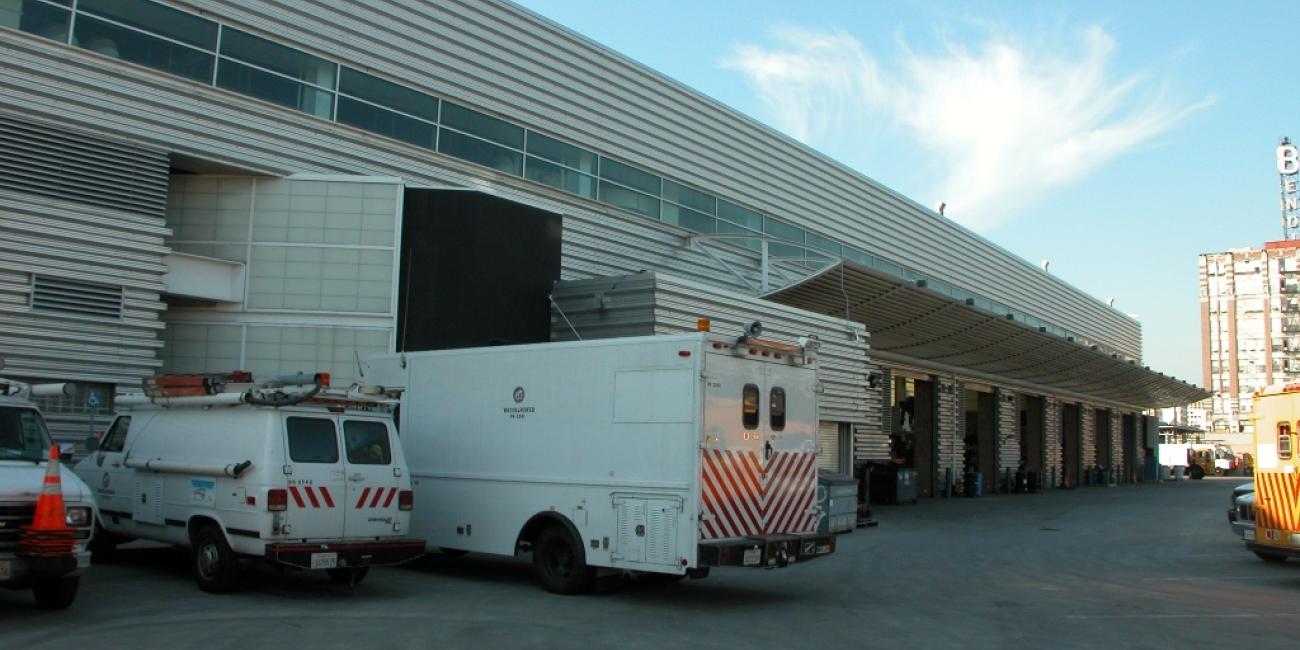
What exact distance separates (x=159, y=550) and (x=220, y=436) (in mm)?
4575

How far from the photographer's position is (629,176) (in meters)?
26.3

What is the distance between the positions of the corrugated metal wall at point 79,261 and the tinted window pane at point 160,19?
210 centimetres

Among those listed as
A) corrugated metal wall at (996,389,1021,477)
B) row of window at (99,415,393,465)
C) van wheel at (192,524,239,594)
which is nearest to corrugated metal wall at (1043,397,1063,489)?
corrugated metal wall at (996,389,1021,477)

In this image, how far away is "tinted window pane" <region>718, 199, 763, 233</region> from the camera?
29286 millimetres

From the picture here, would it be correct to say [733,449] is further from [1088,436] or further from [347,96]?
[1088,436]

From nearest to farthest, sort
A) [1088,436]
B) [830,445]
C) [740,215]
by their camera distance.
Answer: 1. [830,445]
2. [740,215]
3. [1088,436]

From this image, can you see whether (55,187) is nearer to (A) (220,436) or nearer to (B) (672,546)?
(A) (220,436)

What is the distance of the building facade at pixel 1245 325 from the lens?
122625 millimetres

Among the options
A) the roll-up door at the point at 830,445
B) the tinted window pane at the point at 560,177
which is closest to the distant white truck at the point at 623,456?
the tinted window pane at the point at 560,177

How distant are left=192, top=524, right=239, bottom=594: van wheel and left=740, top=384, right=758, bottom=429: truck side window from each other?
17.8 feet

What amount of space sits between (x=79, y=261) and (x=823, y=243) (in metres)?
22.1

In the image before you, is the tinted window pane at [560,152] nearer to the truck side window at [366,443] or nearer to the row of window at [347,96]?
the row of window at [347,96]

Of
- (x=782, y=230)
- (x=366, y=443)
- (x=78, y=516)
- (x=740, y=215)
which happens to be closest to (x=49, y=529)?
(x=78, y=516)

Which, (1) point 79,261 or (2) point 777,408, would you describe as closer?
(2) point 777,408
